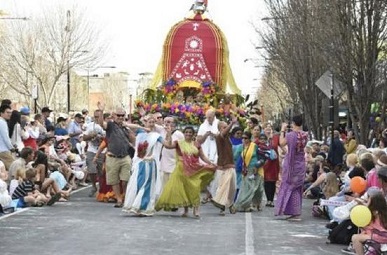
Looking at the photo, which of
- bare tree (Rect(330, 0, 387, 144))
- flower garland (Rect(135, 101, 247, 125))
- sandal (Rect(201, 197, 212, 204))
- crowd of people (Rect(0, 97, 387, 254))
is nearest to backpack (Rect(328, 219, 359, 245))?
crowd of people (Rect(0, 97, 387, 254))

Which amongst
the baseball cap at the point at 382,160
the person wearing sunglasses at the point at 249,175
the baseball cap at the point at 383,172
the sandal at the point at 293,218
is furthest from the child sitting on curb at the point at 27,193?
the baseball cap at the point at 383,172

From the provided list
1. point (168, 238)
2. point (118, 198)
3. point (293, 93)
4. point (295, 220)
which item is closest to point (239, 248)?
point (168, 238)

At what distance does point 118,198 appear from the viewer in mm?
19797

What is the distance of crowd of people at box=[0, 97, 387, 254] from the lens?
680 inches

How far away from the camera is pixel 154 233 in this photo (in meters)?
14.7

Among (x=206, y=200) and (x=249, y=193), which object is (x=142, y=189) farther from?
(x=206, y=200)

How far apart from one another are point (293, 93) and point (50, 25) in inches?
637

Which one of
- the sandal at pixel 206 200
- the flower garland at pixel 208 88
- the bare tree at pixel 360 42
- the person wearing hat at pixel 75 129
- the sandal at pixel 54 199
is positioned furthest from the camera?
the flower garland at pixel 208 88

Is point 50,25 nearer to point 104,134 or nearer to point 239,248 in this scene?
point 104,134

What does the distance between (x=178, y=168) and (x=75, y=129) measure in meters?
9.81

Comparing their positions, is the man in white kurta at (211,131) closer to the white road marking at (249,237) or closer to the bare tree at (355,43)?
the white road marking at (249,237)

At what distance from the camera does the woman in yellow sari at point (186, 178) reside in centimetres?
1730

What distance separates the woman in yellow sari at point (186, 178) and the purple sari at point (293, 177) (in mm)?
1396

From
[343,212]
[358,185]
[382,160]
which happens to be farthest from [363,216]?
[382,160]
